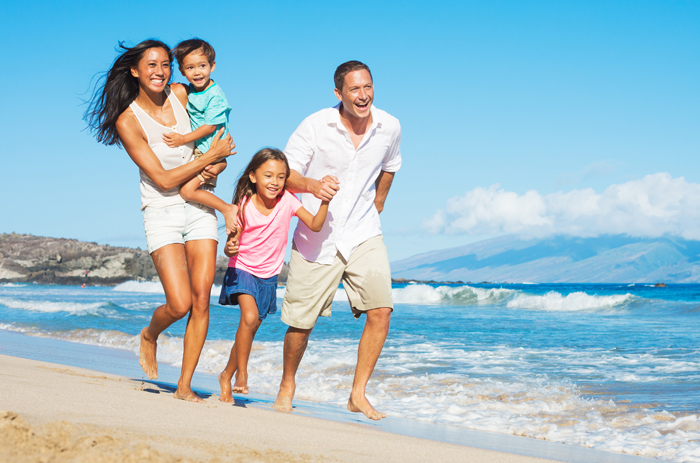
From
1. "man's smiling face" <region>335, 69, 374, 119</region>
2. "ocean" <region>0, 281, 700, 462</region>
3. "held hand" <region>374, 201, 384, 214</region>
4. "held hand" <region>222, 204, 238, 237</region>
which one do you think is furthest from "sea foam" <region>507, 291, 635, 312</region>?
"held hand" <region>222, 204, 238, 237</region>

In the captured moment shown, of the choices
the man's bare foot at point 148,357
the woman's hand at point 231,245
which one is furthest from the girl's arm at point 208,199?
the man's bare foot at point 148,357

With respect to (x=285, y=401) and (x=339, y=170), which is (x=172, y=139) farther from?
(x=285, y=401)

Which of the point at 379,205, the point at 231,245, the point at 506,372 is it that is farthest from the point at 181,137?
the point at 506,372

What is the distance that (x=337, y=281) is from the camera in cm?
401

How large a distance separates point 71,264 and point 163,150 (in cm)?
5478

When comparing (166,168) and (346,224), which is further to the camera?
(346,224)

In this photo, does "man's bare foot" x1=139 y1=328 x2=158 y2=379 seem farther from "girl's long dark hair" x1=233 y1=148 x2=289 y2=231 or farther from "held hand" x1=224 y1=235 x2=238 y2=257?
"girl's long dark hair" x1=233 y1=148 x2=289 y2=231

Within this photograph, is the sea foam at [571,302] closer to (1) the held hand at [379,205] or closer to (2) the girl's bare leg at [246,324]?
(1) the held hand at [379,205]

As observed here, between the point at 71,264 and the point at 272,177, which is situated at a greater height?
the point at 272,177

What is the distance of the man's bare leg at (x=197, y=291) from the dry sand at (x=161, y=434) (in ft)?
1.00

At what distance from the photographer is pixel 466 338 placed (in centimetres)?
1123

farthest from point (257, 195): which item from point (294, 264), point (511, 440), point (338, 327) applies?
point (338, 327)

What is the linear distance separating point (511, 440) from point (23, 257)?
5794 cm

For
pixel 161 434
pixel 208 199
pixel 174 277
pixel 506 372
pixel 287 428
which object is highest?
pixel 208 199
